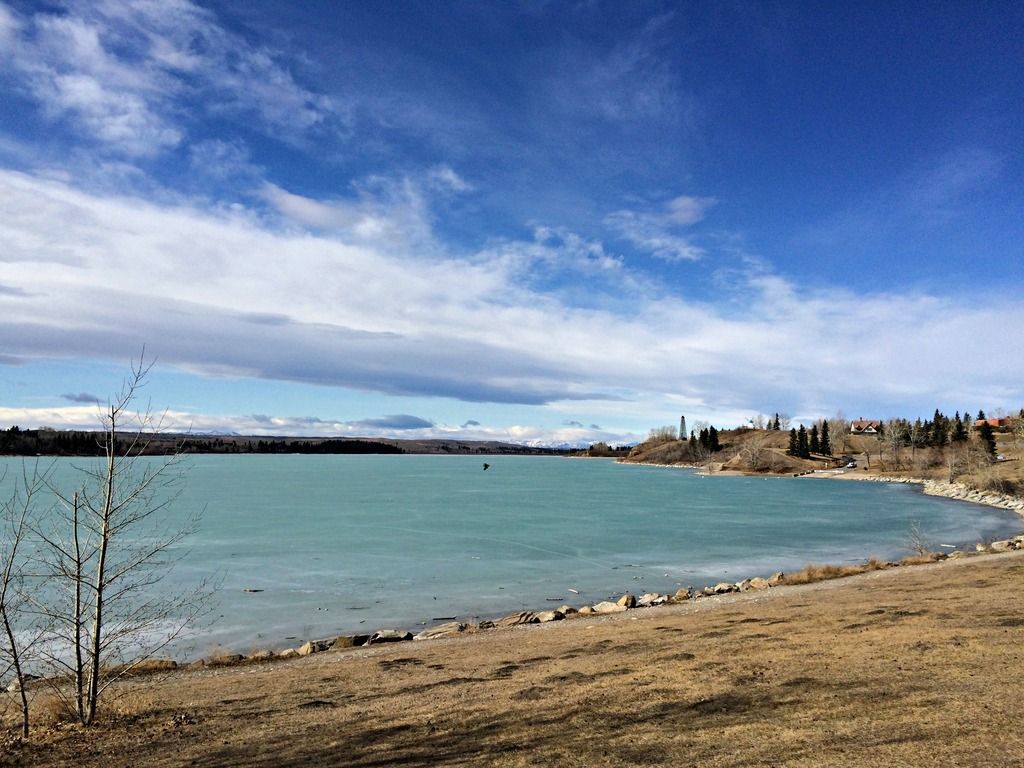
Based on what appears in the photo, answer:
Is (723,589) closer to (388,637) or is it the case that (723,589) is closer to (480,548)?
(388,637)

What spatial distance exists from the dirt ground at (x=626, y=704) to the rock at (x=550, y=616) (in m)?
3.97

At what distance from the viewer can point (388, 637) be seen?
1702 centimetres

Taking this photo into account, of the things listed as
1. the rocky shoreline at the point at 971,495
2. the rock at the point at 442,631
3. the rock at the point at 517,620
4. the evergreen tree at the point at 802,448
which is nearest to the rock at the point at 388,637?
the rock at the point at 442,631

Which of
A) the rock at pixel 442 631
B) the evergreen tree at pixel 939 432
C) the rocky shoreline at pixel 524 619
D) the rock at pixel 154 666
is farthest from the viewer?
the evergreen tree at pixel 939 432

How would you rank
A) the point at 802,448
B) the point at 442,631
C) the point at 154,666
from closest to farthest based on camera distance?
the point at 154,666 < the point at 442,631 < the point at 802,448

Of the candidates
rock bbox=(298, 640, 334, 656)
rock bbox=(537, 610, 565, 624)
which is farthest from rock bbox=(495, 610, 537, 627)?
rock bbox=(298, 640, 334, 656)

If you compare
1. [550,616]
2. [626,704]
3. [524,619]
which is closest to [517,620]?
[524,619]

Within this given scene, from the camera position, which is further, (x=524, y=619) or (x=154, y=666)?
(x=524, y=619)

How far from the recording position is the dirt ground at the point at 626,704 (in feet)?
23.3

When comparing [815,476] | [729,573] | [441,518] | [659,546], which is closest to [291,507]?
[441,518]

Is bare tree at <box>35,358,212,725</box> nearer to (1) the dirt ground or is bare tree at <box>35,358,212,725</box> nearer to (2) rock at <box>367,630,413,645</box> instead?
(1) the dirt ground

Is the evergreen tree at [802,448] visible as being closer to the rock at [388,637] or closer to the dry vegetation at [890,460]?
the dry vegetation at [890,460]

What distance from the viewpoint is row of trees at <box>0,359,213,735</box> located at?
8766 mm

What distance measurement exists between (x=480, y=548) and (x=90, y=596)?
24.6 metres
